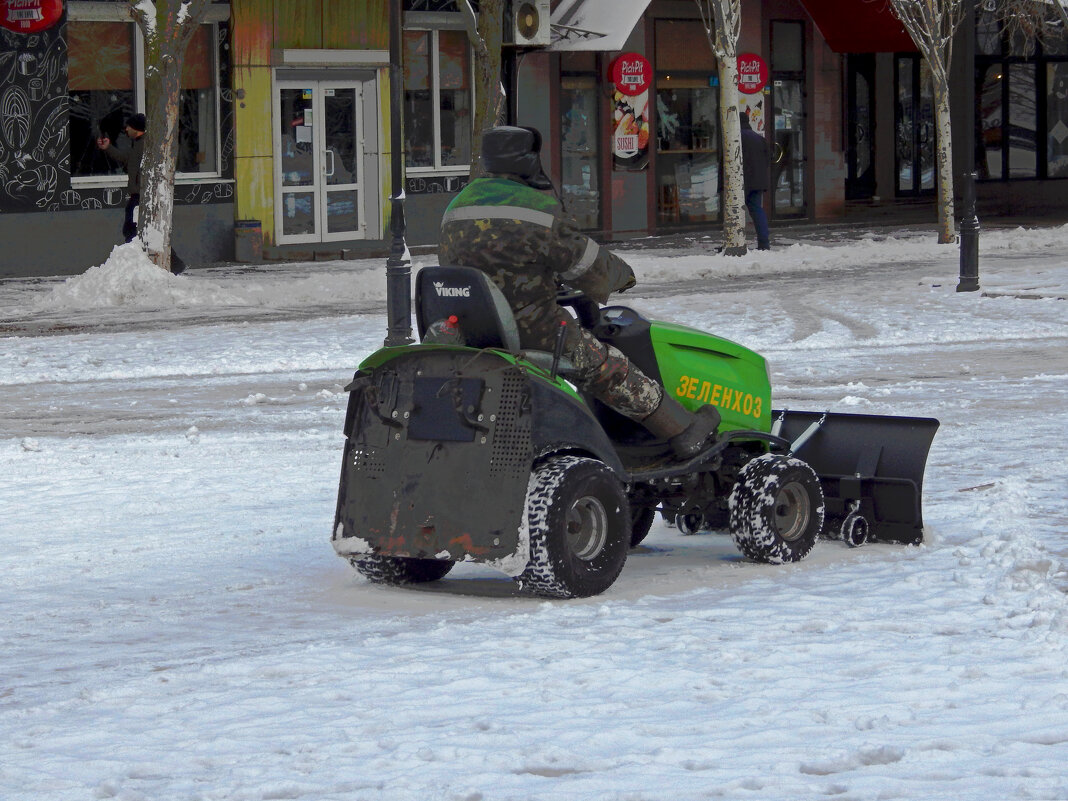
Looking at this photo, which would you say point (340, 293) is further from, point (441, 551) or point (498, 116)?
point (441, 551)

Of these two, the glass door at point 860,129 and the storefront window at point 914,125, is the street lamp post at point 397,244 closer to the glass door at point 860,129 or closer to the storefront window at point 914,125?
the glass door at point 860,129

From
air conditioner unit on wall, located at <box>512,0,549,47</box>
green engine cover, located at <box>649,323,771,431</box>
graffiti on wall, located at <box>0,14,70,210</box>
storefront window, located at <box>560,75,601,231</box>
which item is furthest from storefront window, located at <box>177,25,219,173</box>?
green engine cover, located at <box>649,323,771,431</box>

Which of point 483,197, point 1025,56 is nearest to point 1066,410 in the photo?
point 483,197

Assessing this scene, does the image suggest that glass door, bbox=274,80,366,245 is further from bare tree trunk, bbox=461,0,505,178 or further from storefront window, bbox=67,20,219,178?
bare tree trunk, bbox=461,0,505,178

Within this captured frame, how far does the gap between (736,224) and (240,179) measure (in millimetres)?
7115

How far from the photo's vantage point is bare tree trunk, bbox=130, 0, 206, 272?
68.7 ft

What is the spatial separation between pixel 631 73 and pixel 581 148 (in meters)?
1.53

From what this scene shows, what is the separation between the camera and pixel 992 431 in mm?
11102

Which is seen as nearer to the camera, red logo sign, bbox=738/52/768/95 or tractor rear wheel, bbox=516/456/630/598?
tractor rear wheel, bbox=516/456/630/598

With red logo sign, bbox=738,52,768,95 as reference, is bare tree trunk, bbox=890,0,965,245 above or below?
below

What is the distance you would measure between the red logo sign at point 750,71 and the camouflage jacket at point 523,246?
2692 cm

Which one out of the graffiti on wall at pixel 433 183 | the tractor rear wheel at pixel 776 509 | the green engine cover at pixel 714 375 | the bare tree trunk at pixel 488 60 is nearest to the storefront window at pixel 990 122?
the graffiti on wall at pixel 433 183

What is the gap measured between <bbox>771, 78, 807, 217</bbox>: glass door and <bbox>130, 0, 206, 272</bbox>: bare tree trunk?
16107mm

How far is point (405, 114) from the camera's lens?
28.6 metres
